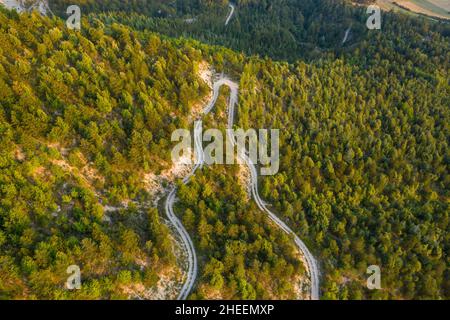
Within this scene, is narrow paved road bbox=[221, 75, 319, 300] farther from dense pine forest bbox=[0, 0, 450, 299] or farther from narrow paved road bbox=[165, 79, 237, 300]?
narrow paved road bbox=[165, 79, 237, 300]

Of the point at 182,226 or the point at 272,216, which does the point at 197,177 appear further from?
the point at 272,216

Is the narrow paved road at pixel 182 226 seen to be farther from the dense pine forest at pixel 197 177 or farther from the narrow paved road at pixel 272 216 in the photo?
the narrow paved road at pixel 272 216

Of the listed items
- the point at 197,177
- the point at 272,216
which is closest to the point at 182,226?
the point at 197,177

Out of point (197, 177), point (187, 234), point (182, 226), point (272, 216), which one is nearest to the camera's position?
point (187, 234)

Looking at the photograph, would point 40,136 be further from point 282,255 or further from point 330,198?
point 330,198

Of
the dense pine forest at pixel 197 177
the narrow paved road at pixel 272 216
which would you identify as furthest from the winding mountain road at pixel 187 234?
the dense pine forest at pixel 197 177

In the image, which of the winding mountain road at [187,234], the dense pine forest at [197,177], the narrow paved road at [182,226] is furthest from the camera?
the winding mountain road at [187,234]

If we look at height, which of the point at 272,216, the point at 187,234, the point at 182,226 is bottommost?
the point at 187,234

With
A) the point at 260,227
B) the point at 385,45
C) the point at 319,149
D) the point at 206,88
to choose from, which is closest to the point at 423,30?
the point at 385,45

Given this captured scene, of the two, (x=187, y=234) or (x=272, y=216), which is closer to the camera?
(x=187, y=234)
